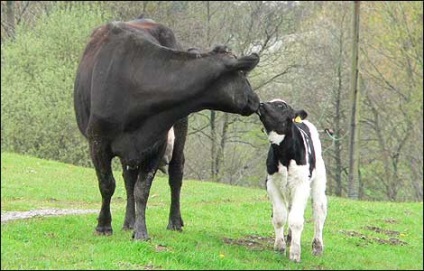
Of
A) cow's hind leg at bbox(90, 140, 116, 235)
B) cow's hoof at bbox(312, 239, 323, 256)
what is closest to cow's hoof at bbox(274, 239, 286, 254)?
cow's hoof at bbox(312, 239, 323, 256)

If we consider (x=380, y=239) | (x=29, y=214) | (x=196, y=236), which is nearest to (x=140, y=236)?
(x=196, y=236)

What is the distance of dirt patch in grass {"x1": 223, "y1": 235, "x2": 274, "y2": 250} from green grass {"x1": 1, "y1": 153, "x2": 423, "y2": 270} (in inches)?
0.6

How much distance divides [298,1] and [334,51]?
12.6 feet

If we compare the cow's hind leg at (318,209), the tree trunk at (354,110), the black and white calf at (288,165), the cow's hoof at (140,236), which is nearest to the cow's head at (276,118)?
the black and white calf at (288,165)

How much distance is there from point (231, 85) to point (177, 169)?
263cm

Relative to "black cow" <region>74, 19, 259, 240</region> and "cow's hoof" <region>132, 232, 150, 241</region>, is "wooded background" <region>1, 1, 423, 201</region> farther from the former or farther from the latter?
"cow's hoof" <region>132, 232, 150, 241</region>

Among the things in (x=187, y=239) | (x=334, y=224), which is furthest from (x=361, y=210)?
(x=187, y=239)

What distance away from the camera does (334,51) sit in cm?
3675

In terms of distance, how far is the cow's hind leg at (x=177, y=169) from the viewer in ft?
34.7

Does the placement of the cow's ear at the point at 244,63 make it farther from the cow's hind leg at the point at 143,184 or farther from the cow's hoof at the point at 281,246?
the cow's hoof at the point at 281,246

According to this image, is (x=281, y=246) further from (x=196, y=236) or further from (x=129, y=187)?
(x=129, y=187)

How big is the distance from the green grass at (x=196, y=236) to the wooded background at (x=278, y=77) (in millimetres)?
12214

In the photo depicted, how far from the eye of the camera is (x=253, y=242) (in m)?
10.7

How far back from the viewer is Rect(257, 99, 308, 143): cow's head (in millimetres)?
8945
